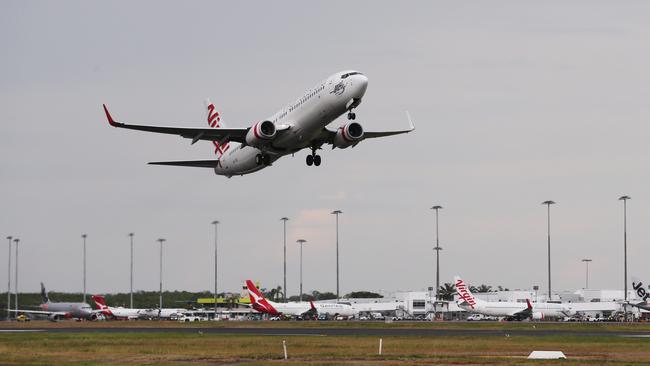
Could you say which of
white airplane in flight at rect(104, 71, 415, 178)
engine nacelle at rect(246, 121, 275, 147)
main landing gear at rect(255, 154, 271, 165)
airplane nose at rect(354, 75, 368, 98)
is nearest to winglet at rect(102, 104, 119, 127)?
white airplane in flight at rect(104, 71, 415, 178)

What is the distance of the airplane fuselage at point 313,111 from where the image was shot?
75625 millimetres

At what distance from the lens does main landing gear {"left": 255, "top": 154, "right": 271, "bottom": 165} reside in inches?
3490

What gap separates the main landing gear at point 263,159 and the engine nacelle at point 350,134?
25.9ft

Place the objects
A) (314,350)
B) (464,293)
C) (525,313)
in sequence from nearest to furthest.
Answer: (314,350) < (525,313) < (464,293)

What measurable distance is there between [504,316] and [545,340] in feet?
285

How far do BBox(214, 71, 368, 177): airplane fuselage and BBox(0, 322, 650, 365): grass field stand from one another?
51.9ft

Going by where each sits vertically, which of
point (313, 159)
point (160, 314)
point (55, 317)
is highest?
point (313, 159)

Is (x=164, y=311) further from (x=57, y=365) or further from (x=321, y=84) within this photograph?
(x=57, y=365)

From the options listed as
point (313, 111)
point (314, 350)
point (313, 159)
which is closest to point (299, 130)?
point (313, 111)

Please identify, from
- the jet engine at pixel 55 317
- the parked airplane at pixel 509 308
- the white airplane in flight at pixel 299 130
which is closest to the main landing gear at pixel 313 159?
the white airplane in flight at pixel 299 130

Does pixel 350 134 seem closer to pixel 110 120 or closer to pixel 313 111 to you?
pixel 313 111

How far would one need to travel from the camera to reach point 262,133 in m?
80.4

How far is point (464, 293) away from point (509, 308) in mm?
8813

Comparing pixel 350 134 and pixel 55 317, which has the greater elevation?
pixel 350 134
